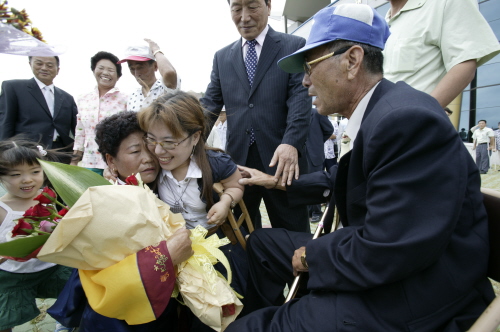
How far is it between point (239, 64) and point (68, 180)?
184 centimetres

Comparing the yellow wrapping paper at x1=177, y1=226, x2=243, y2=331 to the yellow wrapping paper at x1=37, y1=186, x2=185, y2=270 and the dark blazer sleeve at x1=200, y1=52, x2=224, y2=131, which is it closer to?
the yellow wrapping paper at x1=37, y1=186, x2=185, y2=270

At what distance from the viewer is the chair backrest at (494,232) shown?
1.25 meters

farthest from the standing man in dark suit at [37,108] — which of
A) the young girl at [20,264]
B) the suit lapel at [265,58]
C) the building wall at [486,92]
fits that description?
the building wall at [486,92]

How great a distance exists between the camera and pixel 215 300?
4.93ft

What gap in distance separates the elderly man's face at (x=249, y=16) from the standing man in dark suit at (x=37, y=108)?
8.77ft

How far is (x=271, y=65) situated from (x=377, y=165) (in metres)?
1.78

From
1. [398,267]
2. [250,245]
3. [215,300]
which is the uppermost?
[398,267]

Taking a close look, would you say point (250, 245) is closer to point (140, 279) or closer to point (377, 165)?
point (140, 279)

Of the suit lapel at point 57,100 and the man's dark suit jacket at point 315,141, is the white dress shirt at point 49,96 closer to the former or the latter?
the suit lapel at point 57,100

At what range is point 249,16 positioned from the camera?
105 inches

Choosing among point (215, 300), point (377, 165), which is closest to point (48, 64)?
point (215, 300)

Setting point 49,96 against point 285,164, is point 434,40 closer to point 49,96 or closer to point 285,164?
point 285,164

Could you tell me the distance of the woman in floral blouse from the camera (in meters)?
3.65

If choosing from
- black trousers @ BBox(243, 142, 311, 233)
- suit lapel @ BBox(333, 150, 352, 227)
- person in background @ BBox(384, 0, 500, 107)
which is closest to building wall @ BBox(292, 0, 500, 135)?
person in background @ BBox(384, 0, 500, 107)
